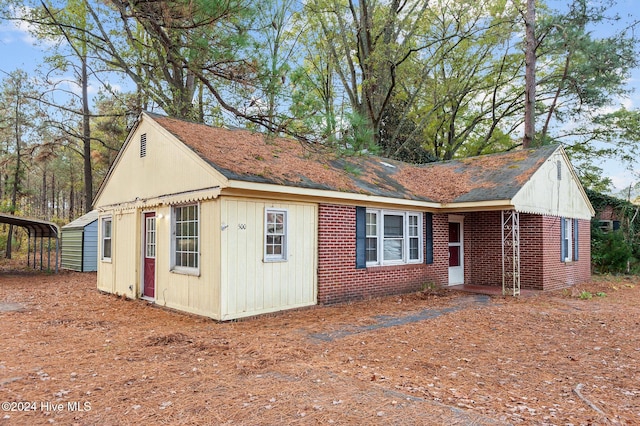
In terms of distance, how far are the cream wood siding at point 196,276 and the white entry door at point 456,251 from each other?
7.96m

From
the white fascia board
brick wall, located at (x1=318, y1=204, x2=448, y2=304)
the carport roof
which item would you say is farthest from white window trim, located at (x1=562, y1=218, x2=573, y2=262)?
the carport roof

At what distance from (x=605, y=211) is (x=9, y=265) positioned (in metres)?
28.0

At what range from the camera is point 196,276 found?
8.44 m

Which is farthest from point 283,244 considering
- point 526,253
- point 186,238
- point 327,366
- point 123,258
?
point 526,253

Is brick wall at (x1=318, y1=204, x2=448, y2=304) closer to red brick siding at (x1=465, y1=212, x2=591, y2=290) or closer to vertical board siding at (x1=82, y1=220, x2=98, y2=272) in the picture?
red brick siding at (x1=465, y1=212, x2=591, y2=290)

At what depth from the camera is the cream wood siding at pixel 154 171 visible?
27.7ft

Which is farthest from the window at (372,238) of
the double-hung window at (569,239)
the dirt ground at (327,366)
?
the double-hung window at (569,239)

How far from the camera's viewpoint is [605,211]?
1961cm

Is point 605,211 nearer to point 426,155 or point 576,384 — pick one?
point 426,155

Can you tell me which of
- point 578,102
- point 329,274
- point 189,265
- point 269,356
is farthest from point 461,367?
point 578,102

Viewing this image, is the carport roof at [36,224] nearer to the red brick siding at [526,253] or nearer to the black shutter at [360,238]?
the black shutter at [360,238]

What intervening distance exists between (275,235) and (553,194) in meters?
9.15

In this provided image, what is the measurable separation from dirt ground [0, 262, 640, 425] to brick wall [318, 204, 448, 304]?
0.65 metres

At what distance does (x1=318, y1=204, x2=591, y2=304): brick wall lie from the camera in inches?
382
